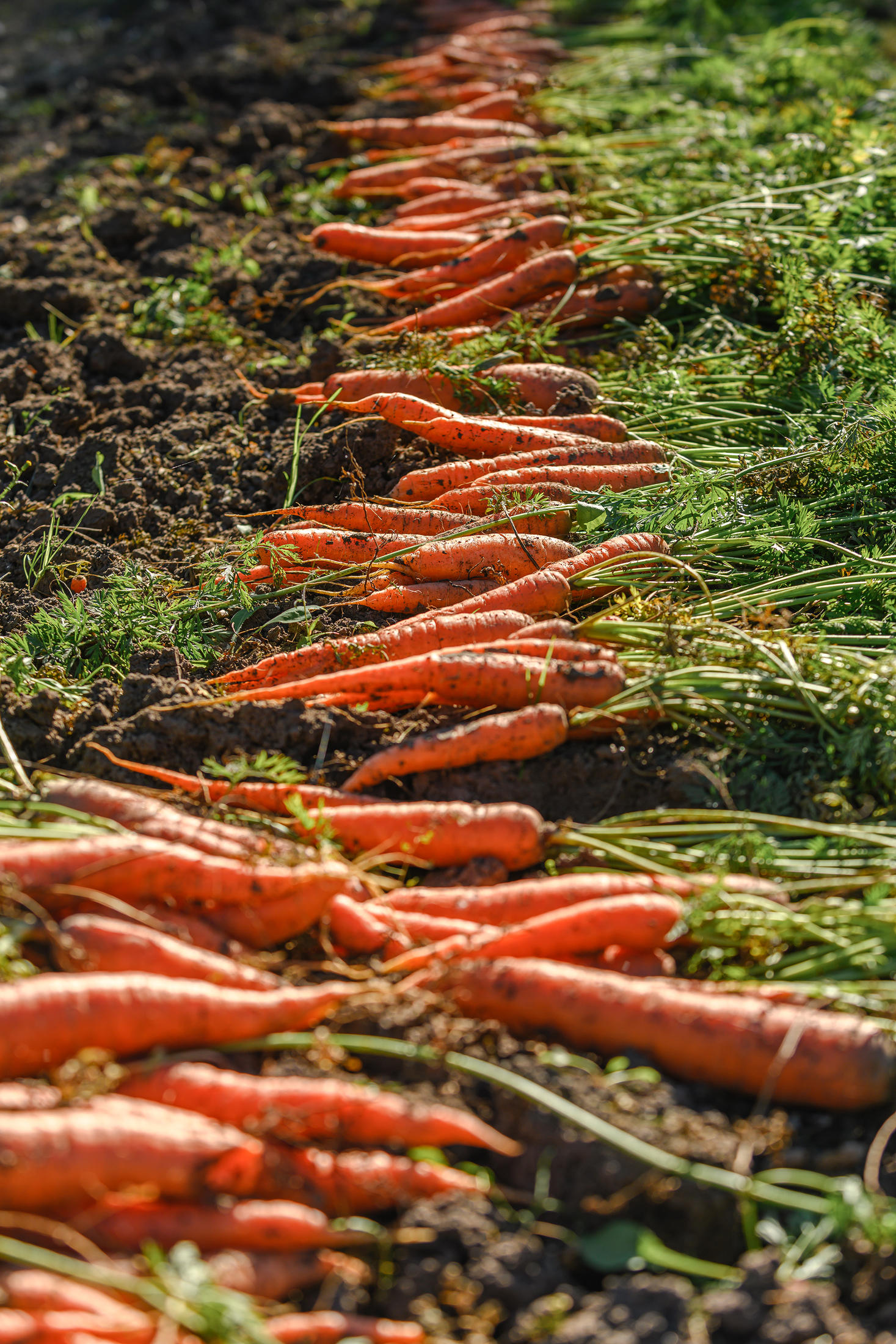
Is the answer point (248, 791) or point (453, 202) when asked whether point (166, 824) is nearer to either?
point (248, 791)

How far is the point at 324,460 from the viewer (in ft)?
13.4

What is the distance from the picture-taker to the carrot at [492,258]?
16.1 feet

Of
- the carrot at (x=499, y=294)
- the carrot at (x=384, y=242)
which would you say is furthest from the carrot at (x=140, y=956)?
the carrot at (x=384, y=242)

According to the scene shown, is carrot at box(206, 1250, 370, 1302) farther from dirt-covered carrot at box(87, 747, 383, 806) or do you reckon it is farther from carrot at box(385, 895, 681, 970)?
dirt-covered carrot at box(87, 747, 383, 806)

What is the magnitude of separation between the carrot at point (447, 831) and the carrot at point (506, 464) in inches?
60.1

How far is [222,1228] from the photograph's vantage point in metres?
1.82

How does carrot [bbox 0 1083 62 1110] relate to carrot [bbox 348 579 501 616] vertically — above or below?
below

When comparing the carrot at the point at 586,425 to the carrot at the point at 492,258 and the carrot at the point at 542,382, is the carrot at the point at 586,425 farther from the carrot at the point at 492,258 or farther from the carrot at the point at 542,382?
the carrot at the point at 492,258

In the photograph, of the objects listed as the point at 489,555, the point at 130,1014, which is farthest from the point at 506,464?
the point at 130,1014

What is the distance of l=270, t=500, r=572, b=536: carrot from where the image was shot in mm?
3568

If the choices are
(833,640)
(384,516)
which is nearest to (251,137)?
(384,516)

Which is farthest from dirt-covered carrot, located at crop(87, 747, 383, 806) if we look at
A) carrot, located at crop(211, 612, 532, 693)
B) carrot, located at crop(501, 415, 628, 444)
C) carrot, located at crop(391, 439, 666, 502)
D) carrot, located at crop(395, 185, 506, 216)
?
carrot, located at crop(395, 185, 506, 216)

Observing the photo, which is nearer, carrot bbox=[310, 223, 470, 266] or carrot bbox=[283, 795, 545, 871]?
carrot bbox=[283, 795, 545, 871]

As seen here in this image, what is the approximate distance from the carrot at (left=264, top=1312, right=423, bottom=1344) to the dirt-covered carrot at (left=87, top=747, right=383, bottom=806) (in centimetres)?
120
